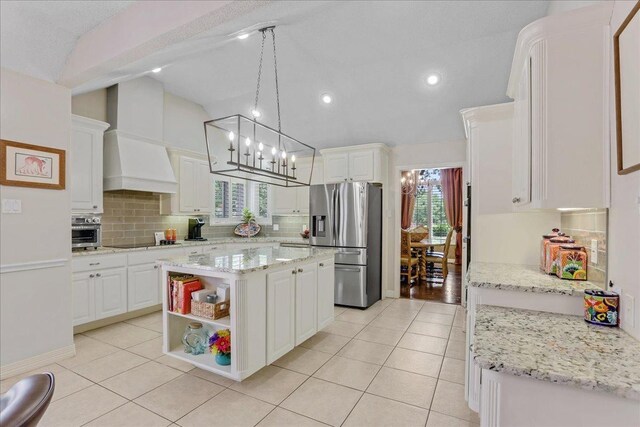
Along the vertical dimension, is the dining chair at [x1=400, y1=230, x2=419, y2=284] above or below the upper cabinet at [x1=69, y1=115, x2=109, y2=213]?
below

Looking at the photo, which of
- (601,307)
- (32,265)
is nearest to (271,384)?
(601,307)

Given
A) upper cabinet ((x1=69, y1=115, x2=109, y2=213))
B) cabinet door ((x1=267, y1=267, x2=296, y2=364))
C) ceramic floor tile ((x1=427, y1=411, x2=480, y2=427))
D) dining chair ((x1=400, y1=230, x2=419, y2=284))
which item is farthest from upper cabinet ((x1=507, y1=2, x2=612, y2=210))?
upper cabinet ((x1=69, y1=115, x2=109, y2=213))

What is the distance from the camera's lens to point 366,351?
299cm

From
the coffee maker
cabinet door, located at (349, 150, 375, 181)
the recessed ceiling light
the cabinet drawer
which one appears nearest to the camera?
the cabinet drawer

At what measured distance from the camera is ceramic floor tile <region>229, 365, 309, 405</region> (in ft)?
7.36

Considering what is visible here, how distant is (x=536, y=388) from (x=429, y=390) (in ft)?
5.21

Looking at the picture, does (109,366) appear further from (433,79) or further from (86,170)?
(433,79)

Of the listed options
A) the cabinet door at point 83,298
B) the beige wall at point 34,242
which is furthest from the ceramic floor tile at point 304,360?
the cabinet door at point 83,298

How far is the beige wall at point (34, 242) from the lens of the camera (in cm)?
244

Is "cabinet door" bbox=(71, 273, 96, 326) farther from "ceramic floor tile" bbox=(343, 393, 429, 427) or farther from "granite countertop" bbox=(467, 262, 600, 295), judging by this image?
"granite countertop" bbox=(467, 262, 600, 295)

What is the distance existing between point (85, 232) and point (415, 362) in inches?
149

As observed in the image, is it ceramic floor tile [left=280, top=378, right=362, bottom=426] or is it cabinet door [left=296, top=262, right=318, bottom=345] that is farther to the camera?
cabinet door [left=296, top=262, right=318, bottom=345]

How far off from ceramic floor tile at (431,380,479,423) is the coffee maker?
4.04m

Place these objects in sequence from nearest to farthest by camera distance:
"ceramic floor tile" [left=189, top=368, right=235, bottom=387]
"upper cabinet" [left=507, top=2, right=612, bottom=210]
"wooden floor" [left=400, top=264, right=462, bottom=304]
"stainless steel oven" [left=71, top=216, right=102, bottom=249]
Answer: "upper cabinet" [left=507, top=2, right=612, bottom=210]
"ceramic floor tile" [left=189, top=368, right=235, bottom=387]
"stainless steel oven" [left=71, top=216, right=102, bottom=249]
"wooden floor" [left=400, top=264, right=462, bottom=304]
